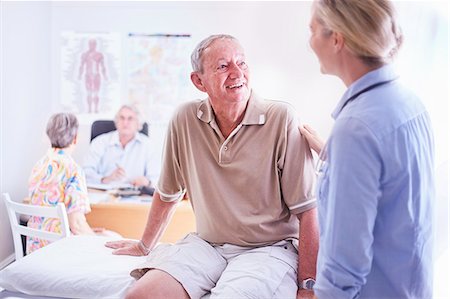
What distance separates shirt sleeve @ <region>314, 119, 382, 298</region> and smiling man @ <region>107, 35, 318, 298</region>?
38 cm

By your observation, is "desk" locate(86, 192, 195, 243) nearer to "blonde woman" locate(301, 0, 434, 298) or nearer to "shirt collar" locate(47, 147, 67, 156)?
"shirt collar" locate(47, 147, 67, 156)

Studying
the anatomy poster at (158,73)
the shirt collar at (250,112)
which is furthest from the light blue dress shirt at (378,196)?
the anatomy poster at (158,73)

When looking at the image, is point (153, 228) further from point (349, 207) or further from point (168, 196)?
point (349, 207)

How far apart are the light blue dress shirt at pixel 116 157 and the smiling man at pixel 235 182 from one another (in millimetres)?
2252

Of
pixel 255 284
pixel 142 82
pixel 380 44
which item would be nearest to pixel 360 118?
pixel 380 44

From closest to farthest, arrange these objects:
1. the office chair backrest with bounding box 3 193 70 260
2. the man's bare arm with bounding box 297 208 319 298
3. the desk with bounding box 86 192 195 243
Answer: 1. the man's bare arm with bounding box 297 208 319 298
2. the office chair backrest with bounding box 3 193 70 260
3. the desk with bounding box 86 192 195 243

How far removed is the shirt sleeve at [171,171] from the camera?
5.47ft

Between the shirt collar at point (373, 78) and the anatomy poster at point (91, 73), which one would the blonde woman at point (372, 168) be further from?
the anatomy poster at point (91, 73)

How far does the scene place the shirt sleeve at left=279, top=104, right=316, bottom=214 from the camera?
152cm

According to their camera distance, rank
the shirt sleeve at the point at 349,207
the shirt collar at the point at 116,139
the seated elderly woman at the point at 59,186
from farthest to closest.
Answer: the shirt collar at the point at 116,139 → the seated elderly woman at the point at 59,186 → the shirt sleeve at the point at 349,207

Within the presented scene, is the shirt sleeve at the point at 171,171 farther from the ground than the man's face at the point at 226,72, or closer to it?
closer to it

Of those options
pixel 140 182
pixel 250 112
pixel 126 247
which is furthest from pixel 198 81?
pixel 140 182

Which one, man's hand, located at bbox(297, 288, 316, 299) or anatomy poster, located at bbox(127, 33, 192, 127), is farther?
anatomy poster, located at bbox(127, 33, 192, 127)

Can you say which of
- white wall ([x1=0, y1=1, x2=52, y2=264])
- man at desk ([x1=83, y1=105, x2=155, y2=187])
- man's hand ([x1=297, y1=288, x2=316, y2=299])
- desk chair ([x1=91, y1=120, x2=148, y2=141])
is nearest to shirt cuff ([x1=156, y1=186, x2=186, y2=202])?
man's hand ([x1=297, y1=288, x2=316, y2=299])
